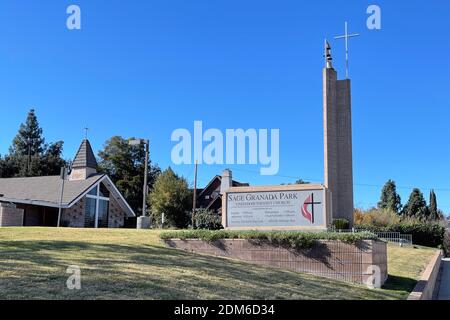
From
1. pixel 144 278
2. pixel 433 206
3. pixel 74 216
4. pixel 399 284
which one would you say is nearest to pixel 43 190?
pixel 74 216

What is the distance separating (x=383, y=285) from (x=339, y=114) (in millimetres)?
24247

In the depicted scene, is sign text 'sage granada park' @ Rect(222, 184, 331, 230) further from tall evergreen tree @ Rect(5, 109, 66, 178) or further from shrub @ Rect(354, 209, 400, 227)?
tall evergreen tree @ Rect(5, 109, 66, 178)

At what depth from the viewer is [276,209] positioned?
17.7 metres

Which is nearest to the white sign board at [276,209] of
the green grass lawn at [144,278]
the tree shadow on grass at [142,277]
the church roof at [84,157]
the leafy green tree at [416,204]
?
the green grass lawn at [144,278]

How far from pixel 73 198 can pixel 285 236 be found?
2462 cm

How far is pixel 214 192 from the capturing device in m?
59.6

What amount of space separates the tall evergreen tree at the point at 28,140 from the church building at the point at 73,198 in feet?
109

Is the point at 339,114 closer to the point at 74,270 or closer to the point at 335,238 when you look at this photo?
the point at 335,238

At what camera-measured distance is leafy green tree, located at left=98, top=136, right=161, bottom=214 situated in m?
61.8

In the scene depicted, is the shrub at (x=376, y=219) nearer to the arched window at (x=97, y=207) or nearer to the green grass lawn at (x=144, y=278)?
the arched window at (x=97, y=207)

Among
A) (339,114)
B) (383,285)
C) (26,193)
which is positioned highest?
(339,114)

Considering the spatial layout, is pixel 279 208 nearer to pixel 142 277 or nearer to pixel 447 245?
pixel 142 277
